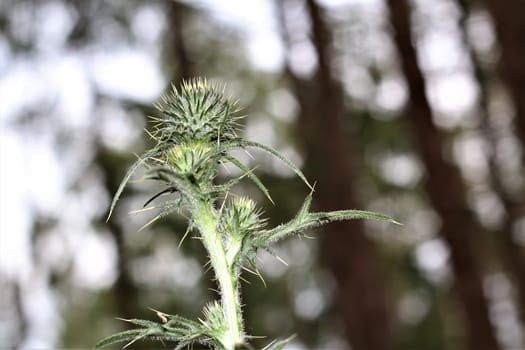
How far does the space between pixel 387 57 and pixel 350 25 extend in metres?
2.01

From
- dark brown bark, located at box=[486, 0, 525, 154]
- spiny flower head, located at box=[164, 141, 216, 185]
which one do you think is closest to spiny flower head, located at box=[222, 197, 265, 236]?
spiny flower head, located at box=[164, 141, 216, 185]

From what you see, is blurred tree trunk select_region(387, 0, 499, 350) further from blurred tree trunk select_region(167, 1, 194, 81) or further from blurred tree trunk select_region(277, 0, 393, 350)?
blurred tree trunk select_region(167, 1, 194, 81)

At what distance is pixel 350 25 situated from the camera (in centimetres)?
1880

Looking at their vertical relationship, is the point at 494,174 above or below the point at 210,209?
below

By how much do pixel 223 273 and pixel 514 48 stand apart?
1087cm

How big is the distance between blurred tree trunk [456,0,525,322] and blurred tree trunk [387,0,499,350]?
5208mm

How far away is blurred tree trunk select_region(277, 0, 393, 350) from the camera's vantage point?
403 inches

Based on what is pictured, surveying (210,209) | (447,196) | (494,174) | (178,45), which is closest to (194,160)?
(210,209)

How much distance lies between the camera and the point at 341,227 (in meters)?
10.7

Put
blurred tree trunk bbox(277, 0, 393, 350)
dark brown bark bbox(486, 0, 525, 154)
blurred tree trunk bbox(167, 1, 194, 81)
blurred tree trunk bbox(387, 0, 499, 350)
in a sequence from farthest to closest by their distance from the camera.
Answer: blurred tree trunk bbox(167, 1, 194, 81)
dark brown bark bbox(486, 0, 525, 154)
blurred tree trunk bbox(387, 0, 499, 350)
blurred tree trunk bbox(277, 0, 393, 350)

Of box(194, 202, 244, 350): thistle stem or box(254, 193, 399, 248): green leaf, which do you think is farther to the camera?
box(254, 193, 399, 248): green leaf

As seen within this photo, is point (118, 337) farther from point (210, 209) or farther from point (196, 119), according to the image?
point (196, 119)

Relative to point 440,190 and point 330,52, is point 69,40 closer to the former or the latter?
point 330,52

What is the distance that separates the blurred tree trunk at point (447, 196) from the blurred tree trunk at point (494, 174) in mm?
5208
